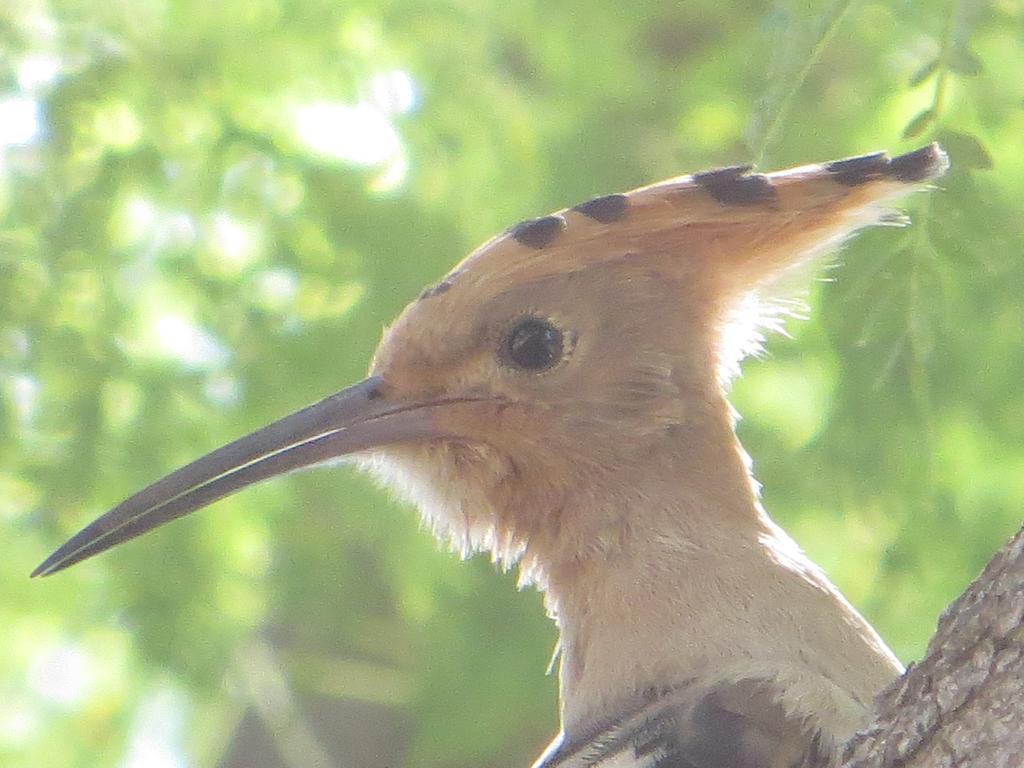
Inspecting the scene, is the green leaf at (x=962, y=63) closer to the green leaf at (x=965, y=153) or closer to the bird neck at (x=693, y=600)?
the green leaf at (x=965, y=153)

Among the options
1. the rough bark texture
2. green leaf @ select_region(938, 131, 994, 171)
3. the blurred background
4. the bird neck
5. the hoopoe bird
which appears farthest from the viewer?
the blurred background

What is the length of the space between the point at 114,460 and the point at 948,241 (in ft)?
6.99

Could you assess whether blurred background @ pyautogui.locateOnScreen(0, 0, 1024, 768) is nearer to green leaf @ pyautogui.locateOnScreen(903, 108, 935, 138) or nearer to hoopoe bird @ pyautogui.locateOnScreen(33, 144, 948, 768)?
hoopoe bird @ pyautogui.locateOnScreen(33, 144, 948, 768)

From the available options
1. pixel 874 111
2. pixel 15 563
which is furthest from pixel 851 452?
pixel 15 563

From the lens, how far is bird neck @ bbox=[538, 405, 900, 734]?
223cm

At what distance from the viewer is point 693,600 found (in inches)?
93.6

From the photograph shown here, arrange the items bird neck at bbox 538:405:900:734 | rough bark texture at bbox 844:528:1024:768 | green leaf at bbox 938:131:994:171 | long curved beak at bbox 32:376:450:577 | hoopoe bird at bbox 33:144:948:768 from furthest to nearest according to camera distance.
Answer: long curved beak at bbox 32:376:450:577 < hoopoe bird at bbox 33:144:948:768 < green leaf at bbox 938:131:994:171 < bird neck at bbox 538:405:900:734 < rough bark texture at bbox 844:528:1024:768

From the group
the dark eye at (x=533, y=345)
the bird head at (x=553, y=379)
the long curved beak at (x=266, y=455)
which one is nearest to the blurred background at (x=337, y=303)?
the bird head at (x=553, y=379)

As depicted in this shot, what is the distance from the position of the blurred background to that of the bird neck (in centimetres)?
90

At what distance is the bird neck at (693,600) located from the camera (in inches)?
87.7

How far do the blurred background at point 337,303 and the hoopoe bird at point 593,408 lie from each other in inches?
30.1

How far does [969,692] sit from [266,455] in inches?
52.4

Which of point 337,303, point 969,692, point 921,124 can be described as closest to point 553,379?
point 921,124

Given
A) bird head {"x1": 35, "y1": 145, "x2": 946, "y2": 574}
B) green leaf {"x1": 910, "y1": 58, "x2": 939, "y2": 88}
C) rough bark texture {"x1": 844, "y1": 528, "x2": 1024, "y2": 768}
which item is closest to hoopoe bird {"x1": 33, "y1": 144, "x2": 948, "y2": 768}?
bird head {"x1": 35, "y1": 145, "x2": 946, "y2": 574}
